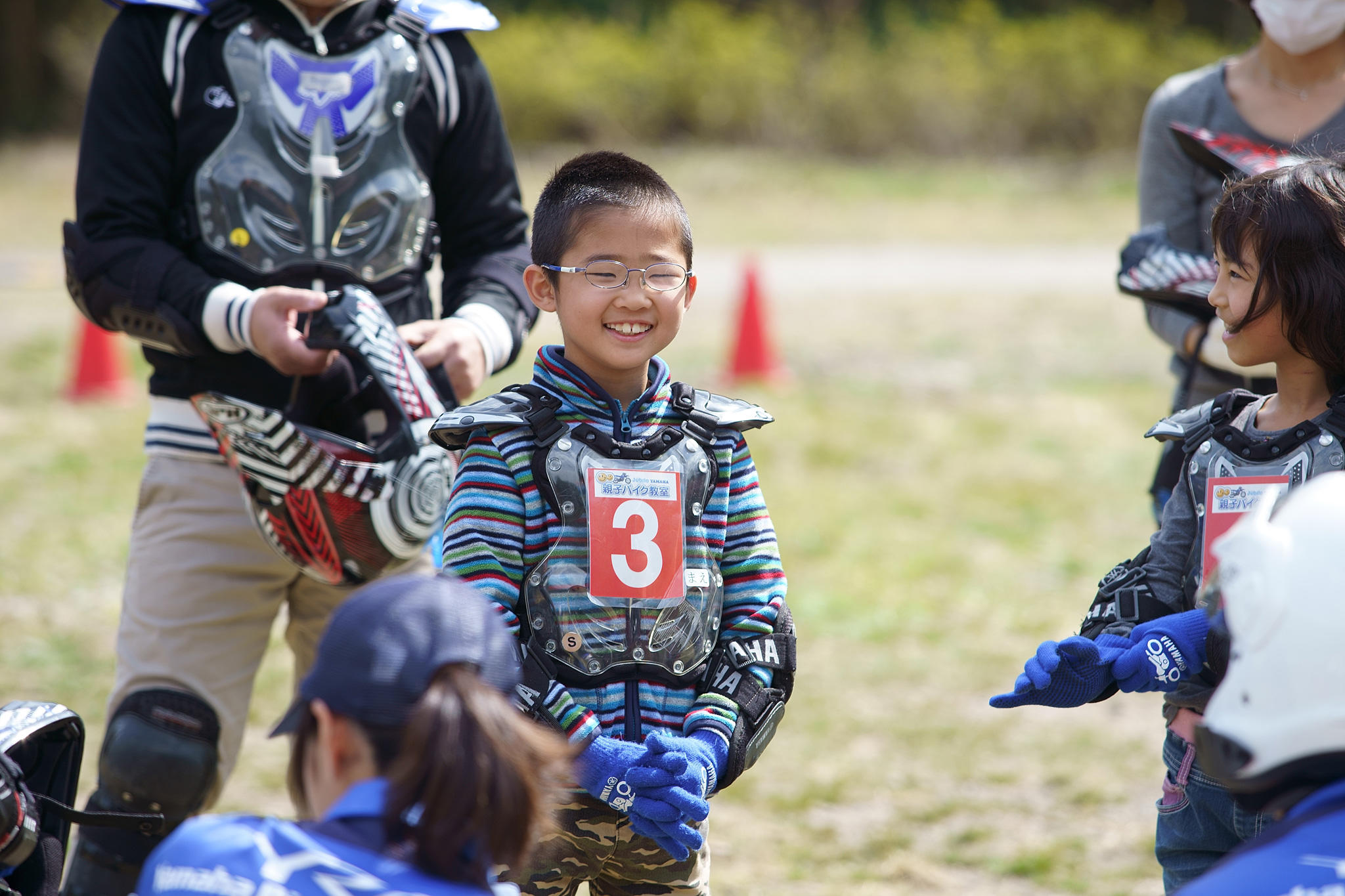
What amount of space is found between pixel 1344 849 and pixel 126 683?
2.25 m

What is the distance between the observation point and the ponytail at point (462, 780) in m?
1.43

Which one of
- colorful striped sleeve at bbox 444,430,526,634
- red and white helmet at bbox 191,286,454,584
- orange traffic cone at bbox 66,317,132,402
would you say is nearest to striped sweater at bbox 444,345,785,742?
colorful striped sleeve at bbox 444,430,526,634

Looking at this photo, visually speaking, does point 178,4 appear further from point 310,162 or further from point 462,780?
point 462,780

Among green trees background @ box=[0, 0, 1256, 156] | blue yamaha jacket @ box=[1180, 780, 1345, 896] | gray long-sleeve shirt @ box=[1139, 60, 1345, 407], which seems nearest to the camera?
blue yamaha jacket @ box=[1180, 780, 1345, 896]

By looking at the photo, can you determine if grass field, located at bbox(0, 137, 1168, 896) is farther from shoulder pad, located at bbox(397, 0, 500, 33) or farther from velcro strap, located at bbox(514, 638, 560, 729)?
shoulder pad, located at bbox(397, 0, 500, 33)

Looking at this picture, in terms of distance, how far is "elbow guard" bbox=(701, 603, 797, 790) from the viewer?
2.15m

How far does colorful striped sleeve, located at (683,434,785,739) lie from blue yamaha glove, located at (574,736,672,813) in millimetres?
317

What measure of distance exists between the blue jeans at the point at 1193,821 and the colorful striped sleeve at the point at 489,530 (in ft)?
3.76

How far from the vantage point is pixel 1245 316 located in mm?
2199

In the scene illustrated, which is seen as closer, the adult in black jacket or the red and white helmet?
the red and white helmet

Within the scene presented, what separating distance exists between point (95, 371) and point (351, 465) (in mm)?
6498

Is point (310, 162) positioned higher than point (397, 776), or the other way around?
point (310, 162)

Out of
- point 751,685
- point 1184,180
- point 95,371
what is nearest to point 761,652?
point 751,685

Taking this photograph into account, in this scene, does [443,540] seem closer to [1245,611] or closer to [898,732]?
[1245,611]
